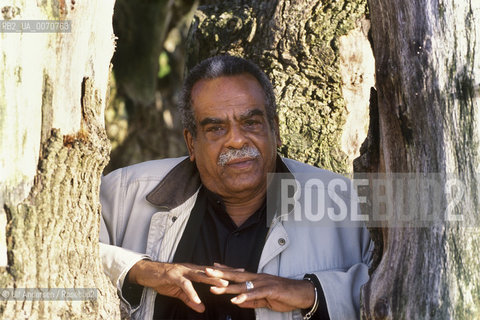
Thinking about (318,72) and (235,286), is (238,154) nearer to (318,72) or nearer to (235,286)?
(235,286)

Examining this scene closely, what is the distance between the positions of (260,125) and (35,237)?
135cm

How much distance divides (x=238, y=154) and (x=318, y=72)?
1007 mm

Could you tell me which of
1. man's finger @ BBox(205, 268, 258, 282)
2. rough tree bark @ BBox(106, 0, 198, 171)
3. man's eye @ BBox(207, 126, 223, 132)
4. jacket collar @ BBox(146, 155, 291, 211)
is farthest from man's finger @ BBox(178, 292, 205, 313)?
rough tree bark @ BBox(106, 0, 198, 171)

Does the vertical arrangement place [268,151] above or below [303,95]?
below

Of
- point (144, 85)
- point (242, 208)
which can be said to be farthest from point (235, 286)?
point (144, 85)

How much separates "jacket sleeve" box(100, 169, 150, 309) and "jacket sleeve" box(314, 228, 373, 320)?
82 centimetres

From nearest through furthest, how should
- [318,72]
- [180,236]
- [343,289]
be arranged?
[343,289] < [180,236] < [318,72]

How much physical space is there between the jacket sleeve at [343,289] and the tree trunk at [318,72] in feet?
3.43

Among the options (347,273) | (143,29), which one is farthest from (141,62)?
(347,273)

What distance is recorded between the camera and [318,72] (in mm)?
4359

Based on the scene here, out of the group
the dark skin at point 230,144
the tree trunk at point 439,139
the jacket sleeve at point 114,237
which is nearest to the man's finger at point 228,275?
the dark skin at point 230,144

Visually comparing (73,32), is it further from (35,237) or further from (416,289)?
(416,289)

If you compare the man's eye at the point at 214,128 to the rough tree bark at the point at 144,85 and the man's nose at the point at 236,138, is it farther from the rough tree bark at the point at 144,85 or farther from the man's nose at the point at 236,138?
the rough tree bark at the point at 144,85

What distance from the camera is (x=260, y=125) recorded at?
3676 millimetres
